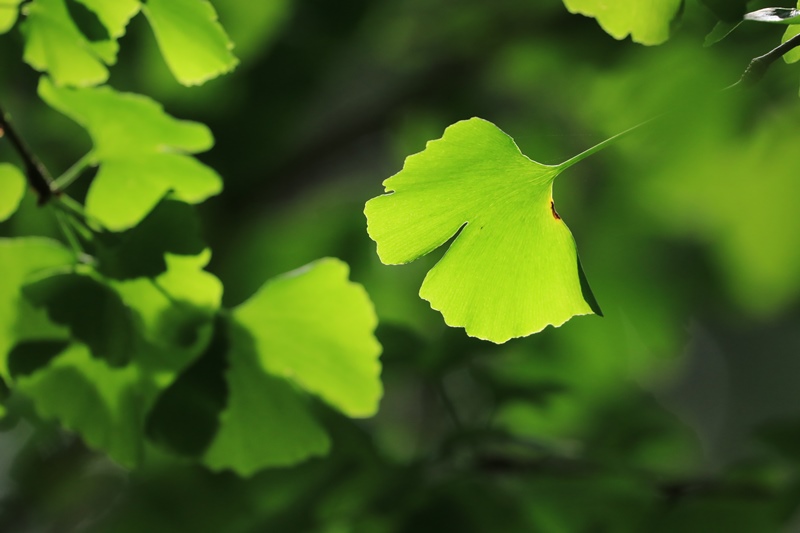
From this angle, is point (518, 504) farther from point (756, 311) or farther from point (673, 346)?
point (756, 311)

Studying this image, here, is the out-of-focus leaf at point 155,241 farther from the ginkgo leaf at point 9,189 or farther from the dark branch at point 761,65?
the dark branch at point 761,65

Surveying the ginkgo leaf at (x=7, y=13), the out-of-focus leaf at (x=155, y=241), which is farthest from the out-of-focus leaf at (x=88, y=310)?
the ginkgo leaf at (x=7, y=13)

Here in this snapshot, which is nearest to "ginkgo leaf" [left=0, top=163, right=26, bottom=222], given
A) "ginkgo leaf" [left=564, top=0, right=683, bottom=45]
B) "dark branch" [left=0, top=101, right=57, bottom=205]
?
"dark branch" [left=0, top=101, right=57, bottom=205]

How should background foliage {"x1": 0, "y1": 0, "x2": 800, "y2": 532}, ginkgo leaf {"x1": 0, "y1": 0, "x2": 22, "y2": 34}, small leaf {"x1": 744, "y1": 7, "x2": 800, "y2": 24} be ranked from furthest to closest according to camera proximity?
background foliage {"x1": 0, "y1": 0, "x2": 800, "y2": 532}, ginkgo leaf {"x1": 0, "y1": 0, "x2": 22, "y2": 34}, small leaf {"x1": 744, "y1": 7, "x2": 800, "y2": 24}

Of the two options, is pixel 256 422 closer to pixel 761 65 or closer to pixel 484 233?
pixel 484 233

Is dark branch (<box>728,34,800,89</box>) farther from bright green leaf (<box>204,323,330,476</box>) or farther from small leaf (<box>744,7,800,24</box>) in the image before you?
bright green leaf (<box>204,323,330,476</box>)

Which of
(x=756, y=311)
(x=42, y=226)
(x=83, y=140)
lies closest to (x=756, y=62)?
(x=42, y=226)

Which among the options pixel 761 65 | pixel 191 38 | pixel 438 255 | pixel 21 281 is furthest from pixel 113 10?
pixel 438 255
